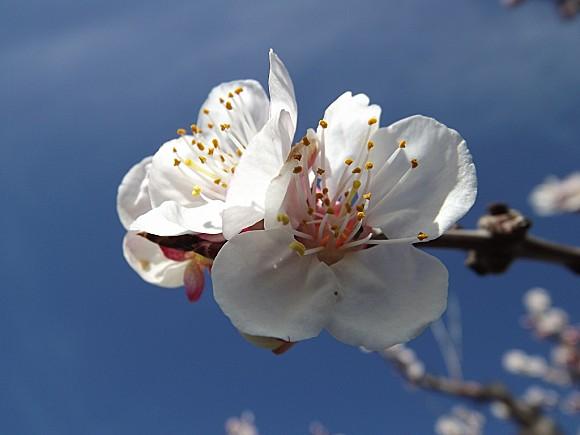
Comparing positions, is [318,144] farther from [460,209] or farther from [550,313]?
[550,313]

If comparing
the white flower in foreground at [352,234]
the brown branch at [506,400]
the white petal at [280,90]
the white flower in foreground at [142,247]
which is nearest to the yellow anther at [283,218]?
the white flower in foreground at [352,234]

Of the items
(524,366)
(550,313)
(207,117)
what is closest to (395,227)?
(207,117)

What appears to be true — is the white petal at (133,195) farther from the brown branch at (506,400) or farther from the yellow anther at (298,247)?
the brown branch at (506,400)

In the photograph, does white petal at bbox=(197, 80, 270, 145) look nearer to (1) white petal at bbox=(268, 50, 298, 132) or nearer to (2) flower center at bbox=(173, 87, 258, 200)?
(2) flower center at bbox=(173, 87, 258, 200)

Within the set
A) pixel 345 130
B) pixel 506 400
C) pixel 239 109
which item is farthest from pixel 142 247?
pixel 506 400

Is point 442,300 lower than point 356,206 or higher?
lower

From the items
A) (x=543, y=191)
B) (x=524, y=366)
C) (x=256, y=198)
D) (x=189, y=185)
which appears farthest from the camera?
(x=524, y=366)

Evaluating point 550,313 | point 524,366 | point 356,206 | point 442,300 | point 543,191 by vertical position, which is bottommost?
point 524,366
